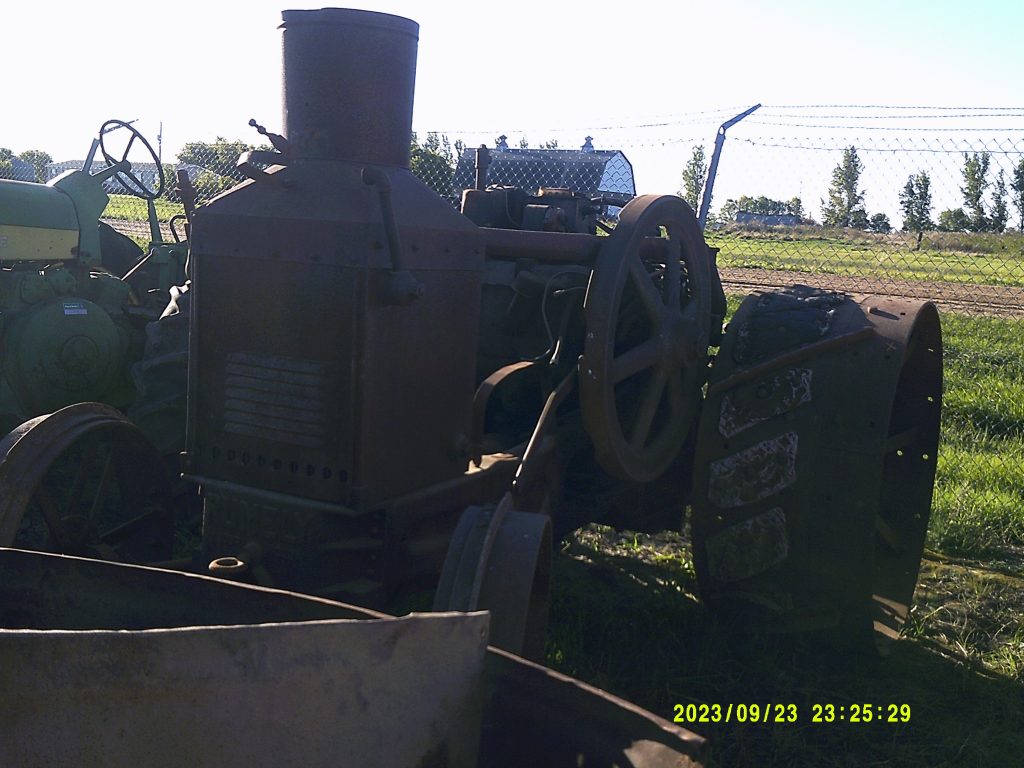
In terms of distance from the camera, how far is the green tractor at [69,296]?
13.6 feet

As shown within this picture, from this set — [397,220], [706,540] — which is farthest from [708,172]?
[397,220]

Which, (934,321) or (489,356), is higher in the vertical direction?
(934,321)

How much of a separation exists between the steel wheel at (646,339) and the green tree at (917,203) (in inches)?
202

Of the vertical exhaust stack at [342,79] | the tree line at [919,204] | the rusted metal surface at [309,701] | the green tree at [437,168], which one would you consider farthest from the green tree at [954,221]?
the rusted metal surface at [309,701]

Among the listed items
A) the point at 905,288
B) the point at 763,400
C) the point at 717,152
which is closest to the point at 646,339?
the point at 763,400

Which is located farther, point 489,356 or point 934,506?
point 934,506

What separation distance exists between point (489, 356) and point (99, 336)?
6.57ft

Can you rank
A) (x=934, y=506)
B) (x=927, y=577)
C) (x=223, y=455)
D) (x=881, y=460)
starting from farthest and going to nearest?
(x=934, y=506)
(x=927, y=577)
(x=881, y=460)
(x=223, y=455)

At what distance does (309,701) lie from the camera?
1.36 metres

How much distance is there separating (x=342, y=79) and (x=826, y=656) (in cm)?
209

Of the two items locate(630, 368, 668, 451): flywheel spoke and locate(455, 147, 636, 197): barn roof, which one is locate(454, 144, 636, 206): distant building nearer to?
locate(455, 147, 636, 197): barn roof

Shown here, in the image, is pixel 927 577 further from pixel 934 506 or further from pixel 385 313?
pixel 385 313

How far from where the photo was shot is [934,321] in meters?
3.02
